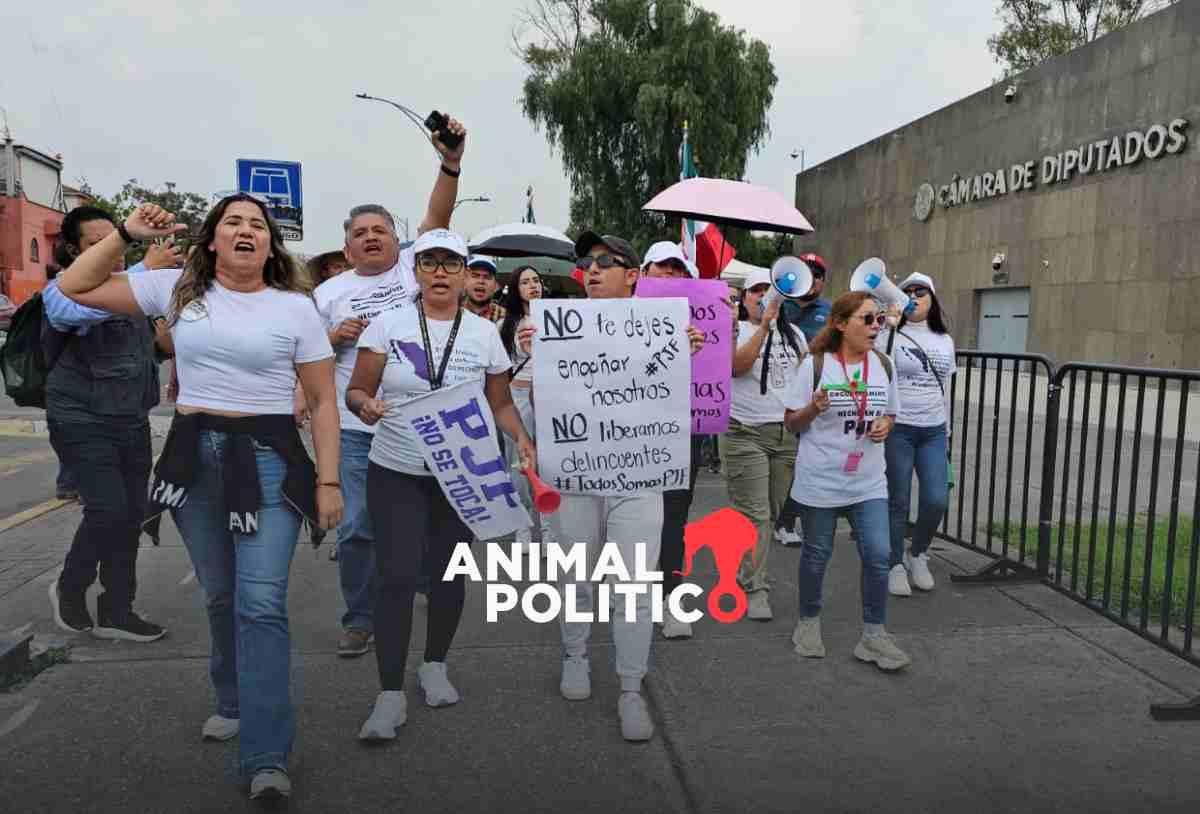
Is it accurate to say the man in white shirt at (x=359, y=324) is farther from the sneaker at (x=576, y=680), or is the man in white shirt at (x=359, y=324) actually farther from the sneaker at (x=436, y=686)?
the sneaker at (x=576, y=680)

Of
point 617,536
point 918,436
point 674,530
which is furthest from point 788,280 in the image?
point 617,536

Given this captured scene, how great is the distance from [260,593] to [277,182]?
7683 mm

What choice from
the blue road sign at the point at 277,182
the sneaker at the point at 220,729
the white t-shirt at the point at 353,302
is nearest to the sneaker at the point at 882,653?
the white t-shirt at the point at 353,302

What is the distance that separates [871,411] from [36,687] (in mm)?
3708

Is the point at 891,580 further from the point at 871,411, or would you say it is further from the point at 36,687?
the point at 36,687

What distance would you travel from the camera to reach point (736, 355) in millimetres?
5008

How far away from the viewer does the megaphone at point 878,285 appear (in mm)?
5012

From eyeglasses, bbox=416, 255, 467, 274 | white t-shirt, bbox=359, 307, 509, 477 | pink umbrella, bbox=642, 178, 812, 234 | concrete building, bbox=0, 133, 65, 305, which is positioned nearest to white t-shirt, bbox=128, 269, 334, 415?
white t-shirt, bbox=359, 307, 509, 477

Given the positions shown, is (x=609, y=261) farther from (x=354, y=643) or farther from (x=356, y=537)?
(x=354, y=643)

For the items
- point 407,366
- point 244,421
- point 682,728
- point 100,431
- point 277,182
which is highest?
point 277,182

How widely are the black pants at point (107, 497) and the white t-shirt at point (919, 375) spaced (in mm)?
3812

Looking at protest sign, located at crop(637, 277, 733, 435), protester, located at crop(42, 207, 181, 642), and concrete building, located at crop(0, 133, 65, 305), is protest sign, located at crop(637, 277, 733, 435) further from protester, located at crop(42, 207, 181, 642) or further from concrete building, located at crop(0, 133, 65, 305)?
concrete building, located at crop(0, 133, 65, 305)

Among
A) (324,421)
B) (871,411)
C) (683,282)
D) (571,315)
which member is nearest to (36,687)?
(324,421)

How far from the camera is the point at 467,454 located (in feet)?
11.7
